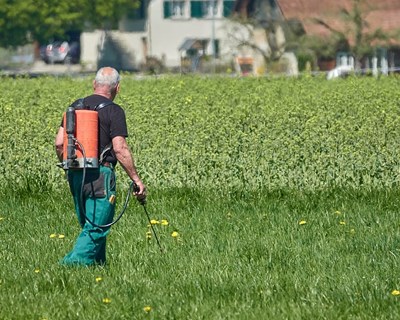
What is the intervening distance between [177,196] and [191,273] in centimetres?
497

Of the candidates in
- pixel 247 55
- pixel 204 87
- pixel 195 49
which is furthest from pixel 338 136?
pixel 195 49

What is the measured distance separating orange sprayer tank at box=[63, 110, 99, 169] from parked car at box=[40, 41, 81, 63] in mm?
84767

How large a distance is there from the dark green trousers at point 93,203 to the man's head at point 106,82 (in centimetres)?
61

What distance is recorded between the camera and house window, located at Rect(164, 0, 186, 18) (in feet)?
305

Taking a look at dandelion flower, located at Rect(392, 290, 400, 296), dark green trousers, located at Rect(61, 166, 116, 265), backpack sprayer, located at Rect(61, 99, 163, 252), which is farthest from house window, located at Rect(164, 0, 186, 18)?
dandelion flower, located at Rect(392, 290, 400, 296)

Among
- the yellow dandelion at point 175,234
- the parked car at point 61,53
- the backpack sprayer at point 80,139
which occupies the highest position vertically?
the backpack sprayer at point 80,139

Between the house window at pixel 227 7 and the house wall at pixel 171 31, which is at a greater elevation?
the house window at pixel 227 7

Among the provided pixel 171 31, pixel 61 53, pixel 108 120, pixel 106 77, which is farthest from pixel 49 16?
pixel 108 120

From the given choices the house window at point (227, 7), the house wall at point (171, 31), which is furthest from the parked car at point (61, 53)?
the house window at point (227, 7)

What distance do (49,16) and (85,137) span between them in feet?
267

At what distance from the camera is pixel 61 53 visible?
3834 inches

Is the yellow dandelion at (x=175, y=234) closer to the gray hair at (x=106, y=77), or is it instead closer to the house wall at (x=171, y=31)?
the gray hair at (x=106, y=77)

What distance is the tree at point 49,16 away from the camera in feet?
292

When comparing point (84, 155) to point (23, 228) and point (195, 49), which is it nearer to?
point (23, 228)
